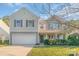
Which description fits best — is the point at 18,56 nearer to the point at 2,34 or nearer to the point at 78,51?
the point at 2,34

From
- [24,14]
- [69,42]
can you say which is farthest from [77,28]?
[24,14]

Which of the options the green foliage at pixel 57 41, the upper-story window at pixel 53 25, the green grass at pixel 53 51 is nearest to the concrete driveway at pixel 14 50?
the green grass at pixel 53 51

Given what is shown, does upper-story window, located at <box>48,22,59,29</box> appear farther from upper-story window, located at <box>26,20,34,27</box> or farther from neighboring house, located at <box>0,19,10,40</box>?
neighboring house, located at <box>0,19,10,40</box>

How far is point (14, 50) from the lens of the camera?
8.30 meters

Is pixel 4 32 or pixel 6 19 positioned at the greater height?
pixel 6 19

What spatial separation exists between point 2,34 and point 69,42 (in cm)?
105

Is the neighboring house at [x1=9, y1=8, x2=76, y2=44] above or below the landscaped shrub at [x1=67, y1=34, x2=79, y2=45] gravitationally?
above

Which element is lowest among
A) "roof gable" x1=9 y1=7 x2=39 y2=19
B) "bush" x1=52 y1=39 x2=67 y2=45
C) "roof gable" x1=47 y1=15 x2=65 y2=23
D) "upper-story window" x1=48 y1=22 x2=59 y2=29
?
"bush" x1=52 y1=39 x2=67 y2=45

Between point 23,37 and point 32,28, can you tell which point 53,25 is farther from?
point 23,37

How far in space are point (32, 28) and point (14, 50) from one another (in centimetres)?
44

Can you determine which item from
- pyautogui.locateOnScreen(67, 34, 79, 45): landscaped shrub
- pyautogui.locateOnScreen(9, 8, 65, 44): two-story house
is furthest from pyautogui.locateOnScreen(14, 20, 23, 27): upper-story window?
pyautogui.locateOnScreen(67, 34, 79, 45): landscaped shrub

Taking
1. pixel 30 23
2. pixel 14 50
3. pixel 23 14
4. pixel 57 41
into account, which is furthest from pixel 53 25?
pixel 14 50

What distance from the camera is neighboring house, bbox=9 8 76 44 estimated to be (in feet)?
27.2

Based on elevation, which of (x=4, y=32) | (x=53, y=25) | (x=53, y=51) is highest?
(x=53, y=25)
